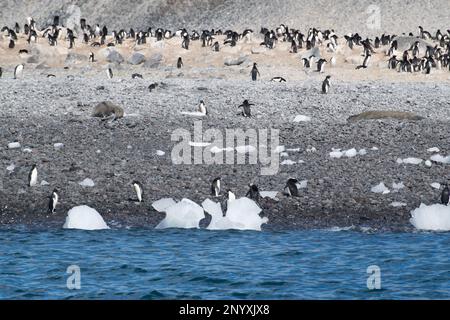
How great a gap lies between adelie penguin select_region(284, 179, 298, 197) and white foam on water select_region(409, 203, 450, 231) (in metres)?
2.27

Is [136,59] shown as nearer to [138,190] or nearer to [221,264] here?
[138,190]

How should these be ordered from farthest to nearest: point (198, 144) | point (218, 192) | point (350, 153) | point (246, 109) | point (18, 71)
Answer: point (18, 71) → point (246, 109) → point (198, 144) → point (350, 153) → point (218, 192)

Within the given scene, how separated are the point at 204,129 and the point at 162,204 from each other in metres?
5.61

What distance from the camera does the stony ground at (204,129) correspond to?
65.4 feet

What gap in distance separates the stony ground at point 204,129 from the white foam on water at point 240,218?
1.14 ft

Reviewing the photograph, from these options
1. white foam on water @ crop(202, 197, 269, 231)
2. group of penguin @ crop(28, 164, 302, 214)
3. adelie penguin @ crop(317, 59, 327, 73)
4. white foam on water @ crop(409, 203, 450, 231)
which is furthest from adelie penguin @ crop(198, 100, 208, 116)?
adelie penguin @ crop(317, 59, 327, 73)

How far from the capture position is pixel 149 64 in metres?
42.2

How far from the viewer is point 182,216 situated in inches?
752

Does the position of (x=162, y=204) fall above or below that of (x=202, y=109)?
below

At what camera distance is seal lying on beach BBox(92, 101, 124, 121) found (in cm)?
2606

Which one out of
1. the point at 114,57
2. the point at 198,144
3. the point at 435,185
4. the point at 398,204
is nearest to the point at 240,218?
the point at 398,204

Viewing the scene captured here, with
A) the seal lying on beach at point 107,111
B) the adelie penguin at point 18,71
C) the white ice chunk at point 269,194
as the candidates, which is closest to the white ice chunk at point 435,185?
the white ice chunk at point 269,194

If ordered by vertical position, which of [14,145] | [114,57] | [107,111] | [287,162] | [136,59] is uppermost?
[114,57]
